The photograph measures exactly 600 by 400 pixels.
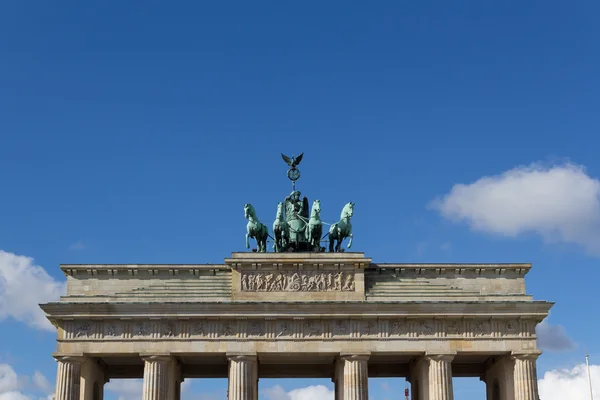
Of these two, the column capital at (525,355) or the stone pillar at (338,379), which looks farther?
the stone pillar at (338,379)

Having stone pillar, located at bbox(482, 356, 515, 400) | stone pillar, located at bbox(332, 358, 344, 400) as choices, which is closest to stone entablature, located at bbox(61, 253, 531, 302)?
stone pillar, located at bbox(332, 358, 344, 400)

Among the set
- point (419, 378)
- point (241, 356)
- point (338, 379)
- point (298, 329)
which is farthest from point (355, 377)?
point (241, 356)

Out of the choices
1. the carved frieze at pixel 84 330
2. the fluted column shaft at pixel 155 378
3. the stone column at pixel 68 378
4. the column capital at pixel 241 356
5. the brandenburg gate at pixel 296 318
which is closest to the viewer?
the stone column at pixel 68 378

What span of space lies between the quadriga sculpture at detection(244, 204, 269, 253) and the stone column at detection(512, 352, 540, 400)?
17.4m

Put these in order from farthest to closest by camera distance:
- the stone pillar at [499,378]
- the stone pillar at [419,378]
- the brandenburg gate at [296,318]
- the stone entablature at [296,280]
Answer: the stone entablature at [296,280] → the stone pillar at [419,378] → the stone pillar at [499,378] → the brandenburg gate at [296,318]

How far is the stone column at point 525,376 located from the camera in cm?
5953

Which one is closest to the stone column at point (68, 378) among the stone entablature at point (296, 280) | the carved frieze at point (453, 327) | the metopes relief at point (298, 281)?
the stone entablature at point (296, 280)

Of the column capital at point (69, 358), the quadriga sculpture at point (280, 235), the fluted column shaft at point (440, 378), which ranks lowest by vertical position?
the fluted column shaft at point (440, 378)

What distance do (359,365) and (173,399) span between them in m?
12.0

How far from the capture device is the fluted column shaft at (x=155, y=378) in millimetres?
59312

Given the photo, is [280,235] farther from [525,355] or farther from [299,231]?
[525,355]

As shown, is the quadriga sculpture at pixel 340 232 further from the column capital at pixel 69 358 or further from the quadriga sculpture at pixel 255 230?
the column capital at pixel 69 358

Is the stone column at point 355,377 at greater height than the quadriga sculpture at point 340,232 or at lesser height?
lesser

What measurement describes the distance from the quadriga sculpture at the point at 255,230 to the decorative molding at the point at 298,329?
18.5ft
